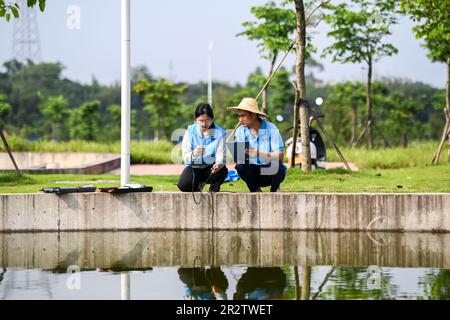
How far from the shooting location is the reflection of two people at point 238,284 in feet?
25.5

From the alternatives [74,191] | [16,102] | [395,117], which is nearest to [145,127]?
[16,102]

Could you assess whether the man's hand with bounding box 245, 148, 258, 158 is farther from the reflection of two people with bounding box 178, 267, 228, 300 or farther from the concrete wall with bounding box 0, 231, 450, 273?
the reflection of two people with bounding box 178, 267, 228, 300

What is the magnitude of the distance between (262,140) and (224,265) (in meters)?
2.94

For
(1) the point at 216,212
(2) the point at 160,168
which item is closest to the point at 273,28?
(2) the point at 160,168

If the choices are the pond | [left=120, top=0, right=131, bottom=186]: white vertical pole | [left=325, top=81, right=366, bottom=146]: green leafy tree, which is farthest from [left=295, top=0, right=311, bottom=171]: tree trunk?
[left=325, top=81, right=366, bottom=146]: green leafy tree

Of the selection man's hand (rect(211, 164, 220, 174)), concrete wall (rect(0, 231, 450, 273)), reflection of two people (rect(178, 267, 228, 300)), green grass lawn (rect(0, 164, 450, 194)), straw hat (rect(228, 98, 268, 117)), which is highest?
straw hat (rect(228, 98, 268, 117))

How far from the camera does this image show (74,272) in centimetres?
913

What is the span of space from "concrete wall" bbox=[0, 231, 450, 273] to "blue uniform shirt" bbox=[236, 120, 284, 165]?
1070 millimetres

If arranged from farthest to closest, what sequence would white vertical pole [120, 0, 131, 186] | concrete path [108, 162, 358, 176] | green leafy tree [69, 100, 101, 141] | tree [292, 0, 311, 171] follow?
green leafy tree [69, 100, 101, 141] → concrete path [108, 162, 358, 176] → tree [292, 0, 311, 171] → white vertical pole [120, 0, 131, 186]

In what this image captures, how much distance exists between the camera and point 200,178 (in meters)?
12.2

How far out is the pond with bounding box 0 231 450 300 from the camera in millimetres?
7941

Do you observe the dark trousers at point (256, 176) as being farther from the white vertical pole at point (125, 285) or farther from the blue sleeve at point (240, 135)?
the white vertical pole at point (125, 285)

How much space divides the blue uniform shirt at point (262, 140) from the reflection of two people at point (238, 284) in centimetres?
302
